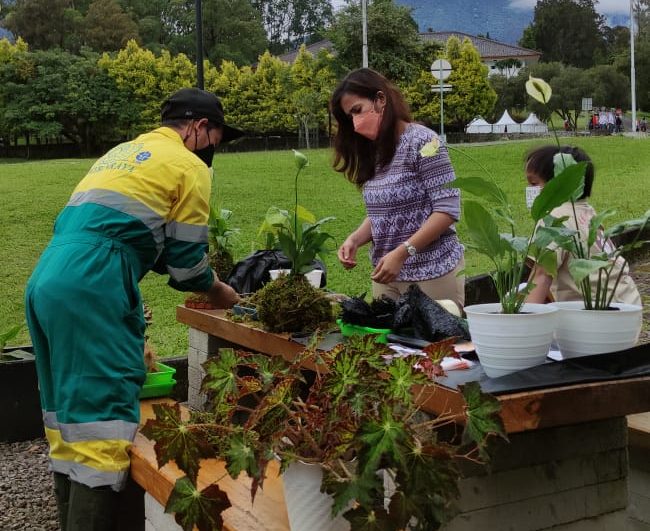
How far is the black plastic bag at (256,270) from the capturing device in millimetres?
3555

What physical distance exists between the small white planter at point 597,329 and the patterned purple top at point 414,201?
1241 millimetres

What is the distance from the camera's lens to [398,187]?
3303 millimetres

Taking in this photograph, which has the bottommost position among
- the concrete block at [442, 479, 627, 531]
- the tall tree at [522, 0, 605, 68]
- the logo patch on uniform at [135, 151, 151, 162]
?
the concrete block at [442, 479, 627, 531]

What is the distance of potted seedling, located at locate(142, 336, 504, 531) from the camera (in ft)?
5.10

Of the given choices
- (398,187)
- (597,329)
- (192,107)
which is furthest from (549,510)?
(192,107)

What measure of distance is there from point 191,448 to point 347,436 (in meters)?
0.36

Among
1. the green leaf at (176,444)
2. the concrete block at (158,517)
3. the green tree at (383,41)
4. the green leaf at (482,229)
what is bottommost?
the concrete block at (158,517)

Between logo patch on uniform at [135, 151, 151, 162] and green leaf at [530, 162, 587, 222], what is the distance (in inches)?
54.1

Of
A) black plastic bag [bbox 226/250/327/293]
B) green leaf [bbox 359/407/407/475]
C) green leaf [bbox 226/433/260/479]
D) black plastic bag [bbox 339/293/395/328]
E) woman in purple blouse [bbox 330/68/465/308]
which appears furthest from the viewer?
black plastic bag [bbox 226/250/327/293]

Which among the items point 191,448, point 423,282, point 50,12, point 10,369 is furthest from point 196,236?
point 50,12

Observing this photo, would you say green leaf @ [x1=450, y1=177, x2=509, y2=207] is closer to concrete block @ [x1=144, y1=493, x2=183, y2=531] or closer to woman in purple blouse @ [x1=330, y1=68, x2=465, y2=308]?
woman in purple blouse @ [x1=330, y1=68, x2=465, y2=308]

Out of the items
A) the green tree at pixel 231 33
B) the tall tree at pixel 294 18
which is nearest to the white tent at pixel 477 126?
the green tree at pixel 231 33

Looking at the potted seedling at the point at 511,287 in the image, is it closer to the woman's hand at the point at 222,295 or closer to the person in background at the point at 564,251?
the person in background at the point at 564,251

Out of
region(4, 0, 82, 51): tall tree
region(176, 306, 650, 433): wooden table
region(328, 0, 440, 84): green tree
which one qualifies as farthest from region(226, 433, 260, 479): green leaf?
region(4, 0, 82, 51): tall tree
